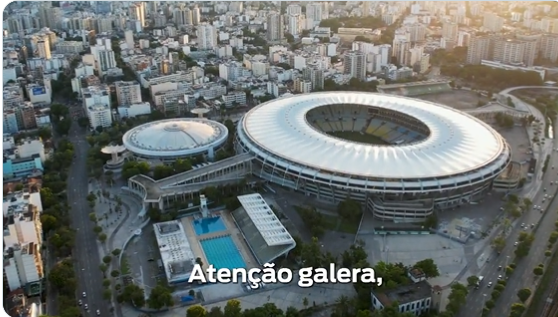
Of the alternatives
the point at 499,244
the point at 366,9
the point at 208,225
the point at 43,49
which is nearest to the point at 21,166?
the point at 208,225

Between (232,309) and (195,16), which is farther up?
(195,16)

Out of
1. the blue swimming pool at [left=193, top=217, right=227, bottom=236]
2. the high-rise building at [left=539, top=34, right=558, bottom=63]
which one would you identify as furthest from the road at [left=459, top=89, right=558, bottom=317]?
the high-rise building at [left=539, top=34, right=558, bottom=63]

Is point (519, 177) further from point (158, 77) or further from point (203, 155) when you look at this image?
point (158, 77)

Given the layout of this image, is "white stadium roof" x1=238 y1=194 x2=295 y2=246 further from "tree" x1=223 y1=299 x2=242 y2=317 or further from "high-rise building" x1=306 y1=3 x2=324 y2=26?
"high-rise building" x1=306 y1=3 x2=324 y2=26

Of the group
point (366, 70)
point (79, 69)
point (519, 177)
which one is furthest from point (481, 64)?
point (79, 69)

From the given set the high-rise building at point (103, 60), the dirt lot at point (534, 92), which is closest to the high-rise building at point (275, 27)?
the high-rise building at point (103, 60)

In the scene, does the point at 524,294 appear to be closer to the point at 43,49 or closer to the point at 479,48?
the point at 479,48

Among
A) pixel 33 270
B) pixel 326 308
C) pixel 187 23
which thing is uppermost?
pixel 187 23
